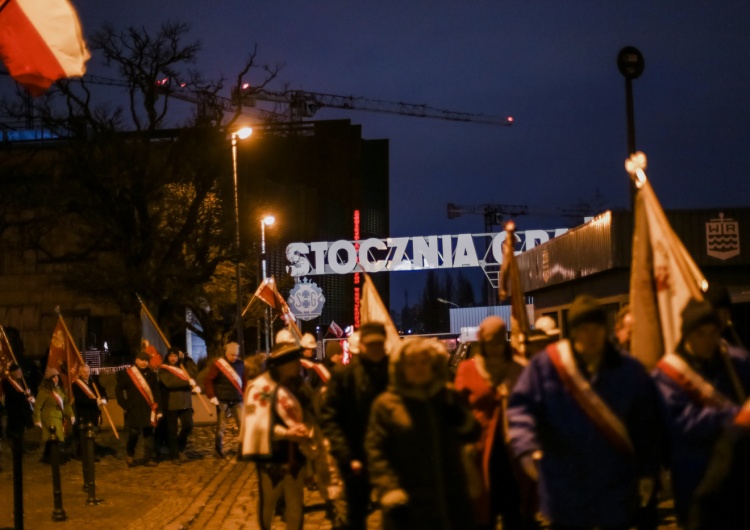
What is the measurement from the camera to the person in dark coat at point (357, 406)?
23.6 ft

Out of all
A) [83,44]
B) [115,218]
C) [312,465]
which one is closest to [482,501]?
[312,465]

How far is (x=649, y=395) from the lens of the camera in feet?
17.4

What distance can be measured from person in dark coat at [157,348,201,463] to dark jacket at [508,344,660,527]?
11961 millimetres

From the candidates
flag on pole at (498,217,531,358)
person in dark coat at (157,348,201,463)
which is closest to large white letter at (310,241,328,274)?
person in dark coat at (157,348,201,463)

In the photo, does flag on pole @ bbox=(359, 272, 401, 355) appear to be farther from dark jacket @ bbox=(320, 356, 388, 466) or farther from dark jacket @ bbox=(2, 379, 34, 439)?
dark jacket @ bbox=(2, 379, 34, 439)

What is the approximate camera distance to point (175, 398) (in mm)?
16875

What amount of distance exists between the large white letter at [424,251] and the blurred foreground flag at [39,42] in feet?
194

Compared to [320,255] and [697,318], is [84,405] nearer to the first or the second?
[697,318]

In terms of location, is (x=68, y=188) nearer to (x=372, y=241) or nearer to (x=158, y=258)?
(x=158, y=258)

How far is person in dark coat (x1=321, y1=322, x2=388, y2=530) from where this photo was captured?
23.6 ft

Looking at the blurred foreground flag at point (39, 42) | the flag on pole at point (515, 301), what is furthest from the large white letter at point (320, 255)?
the flag on pole at point (515, 301)

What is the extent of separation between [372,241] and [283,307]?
46458 millimetres

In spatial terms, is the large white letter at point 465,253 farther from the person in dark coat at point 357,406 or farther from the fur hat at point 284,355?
the person in dark coat at point 357,406

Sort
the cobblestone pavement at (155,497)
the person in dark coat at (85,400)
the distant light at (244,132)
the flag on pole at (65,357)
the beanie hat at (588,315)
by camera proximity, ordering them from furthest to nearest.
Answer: the distant light at (244,132) < the person in dark coat at (85,400) < the flag on pole at (65,357) < the cobblestone pavement at (155,497) < the beanie hat at (588,315)
